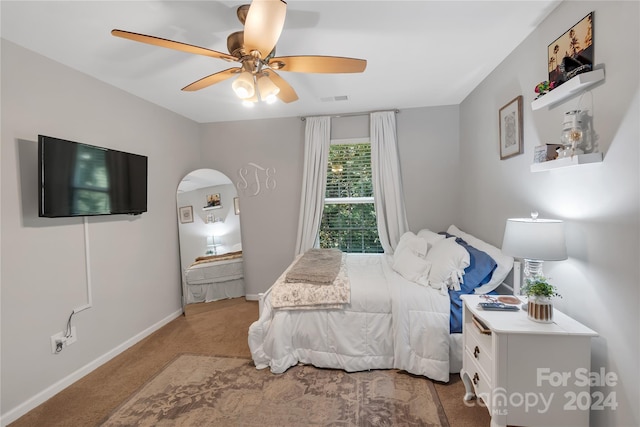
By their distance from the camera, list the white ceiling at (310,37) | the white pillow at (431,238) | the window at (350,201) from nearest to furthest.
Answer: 1. the white ceiling at (310,37)
2. the white pillow at (431,238)
3. the window at (350,201)

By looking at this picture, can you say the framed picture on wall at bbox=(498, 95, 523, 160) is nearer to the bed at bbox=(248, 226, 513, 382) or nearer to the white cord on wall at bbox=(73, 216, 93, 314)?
the bed at bbox=(248, 226, 513, 382)

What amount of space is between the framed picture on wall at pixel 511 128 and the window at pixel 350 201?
1.60 meters

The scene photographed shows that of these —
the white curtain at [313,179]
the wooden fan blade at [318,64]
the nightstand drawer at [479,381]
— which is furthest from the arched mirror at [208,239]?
the nightstand drawer at [479,381]

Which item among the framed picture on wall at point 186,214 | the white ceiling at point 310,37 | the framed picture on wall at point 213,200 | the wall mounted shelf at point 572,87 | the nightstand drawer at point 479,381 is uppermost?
the white ceiling at point 310,37

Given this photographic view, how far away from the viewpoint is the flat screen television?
1.84 m

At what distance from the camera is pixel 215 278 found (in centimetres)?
354

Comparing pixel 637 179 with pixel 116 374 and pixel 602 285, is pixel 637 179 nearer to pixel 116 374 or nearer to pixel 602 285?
pixel 602 285

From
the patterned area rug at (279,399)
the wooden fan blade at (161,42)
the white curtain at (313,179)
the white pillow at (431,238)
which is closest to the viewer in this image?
the wooden fan blade at (161,42)

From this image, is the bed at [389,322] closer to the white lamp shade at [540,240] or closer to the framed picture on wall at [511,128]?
the white lamp shade at [540,240]

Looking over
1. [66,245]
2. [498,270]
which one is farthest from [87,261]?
[498,270]

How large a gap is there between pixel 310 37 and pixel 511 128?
1.66m

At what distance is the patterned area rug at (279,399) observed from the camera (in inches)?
66.6

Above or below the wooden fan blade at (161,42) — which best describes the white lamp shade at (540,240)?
below

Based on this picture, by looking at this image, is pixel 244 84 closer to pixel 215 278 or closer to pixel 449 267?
pixel 449 267
